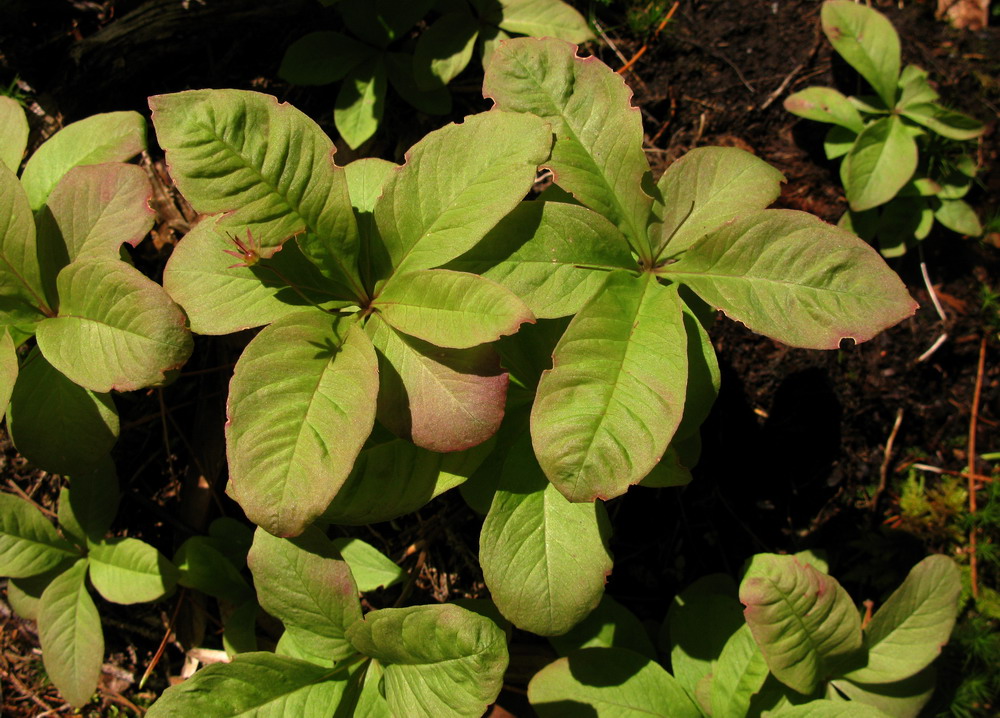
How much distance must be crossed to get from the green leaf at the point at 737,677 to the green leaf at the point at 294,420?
1.23 meters

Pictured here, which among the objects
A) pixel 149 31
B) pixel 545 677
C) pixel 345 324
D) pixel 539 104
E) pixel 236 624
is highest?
pixel 149 31

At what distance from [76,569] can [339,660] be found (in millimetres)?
949

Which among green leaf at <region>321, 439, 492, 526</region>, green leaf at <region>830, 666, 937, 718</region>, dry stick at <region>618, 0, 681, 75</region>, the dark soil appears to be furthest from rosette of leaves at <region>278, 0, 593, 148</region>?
green leaf at <region>830, 666, 937, 718</region>

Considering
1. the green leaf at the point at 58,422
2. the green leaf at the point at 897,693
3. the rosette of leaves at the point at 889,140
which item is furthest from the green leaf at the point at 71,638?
the rosette of leaves at the point at 889,140

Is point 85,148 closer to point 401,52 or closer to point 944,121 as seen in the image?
point 401,52

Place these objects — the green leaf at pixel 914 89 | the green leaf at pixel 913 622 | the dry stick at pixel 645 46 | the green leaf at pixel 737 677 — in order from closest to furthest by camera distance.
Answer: the green leaf at pixel 737 677 → the green leaf at pixel 913 622 → the green leaf at pixel 914 89 → the dry stick at pixel 645 46

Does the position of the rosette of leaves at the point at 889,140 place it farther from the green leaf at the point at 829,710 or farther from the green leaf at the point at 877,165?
the green leaf at the point at 829,710

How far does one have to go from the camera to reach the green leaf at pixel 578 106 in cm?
162

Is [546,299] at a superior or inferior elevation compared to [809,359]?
superior

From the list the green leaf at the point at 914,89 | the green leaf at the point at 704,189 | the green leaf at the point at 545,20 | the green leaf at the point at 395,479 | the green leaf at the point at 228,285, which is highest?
the green leaf at the point at 545,20

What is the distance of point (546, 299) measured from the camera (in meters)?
1.56

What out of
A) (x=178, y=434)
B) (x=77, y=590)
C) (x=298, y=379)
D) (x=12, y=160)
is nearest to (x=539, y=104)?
(x=298, y=379)

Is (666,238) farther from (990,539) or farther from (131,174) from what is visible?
(990,539)

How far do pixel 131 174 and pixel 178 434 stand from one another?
39.5 inches
